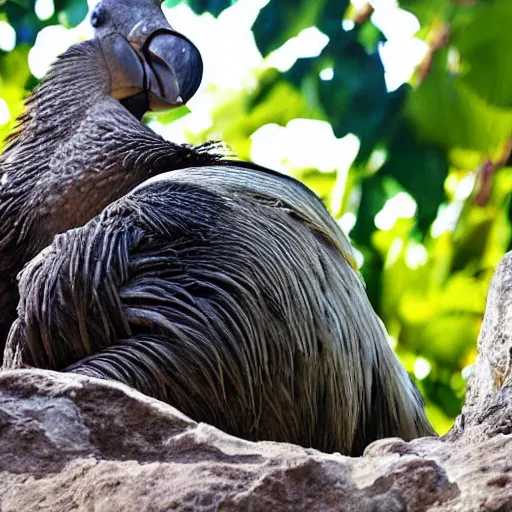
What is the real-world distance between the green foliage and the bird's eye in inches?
10.6

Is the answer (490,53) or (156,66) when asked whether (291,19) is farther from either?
(490,53)

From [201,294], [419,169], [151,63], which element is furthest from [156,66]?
[201,294]

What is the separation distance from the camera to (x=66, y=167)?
2158 mm

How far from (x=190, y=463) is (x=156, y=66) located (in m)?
1.85

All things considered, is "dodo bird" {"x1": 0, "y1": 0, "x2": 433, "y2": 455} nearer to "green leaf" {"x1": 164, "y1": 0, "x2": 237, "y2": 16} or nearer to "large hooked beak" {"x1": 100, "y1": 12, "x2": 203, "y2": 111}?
"large hooked beak" {"x1": 100, "y1": 12, "x2": 203, "y2": 111}

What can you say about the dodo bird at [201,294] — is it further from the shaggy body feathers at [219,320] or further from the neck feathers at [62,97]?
the neck feathers at [62,97]

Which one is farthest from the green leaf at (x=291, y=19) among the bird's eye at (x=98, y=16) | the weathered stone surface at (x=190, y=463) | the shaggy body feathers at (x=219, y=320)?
the weathered stone surface at (x=190, y=463)

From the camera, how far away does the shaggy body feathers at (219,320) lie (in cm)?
149

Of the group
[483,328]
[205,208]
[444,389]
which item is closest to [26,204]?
[205,208]

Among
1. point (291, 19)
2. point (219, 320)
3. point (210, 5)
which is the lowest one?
point (219, 320)

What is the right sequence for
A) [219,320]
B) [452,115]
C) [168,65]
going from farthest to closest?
[168,65] → [452,115] → [219,320]

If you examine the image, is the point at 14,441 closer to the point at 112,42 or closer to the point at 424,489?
the point at 424,489

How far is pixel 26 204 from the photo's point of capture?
210cm

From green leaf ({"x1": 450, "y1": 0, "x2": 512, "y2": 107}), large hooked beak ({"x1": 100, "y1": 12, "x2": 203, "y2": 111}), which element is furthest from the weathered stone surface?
large hooked beak ({"x1": 100, "y1": 12, "x2": 203, "y2": 111})
